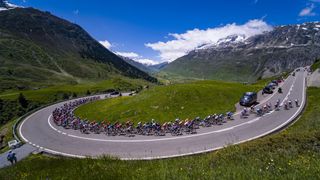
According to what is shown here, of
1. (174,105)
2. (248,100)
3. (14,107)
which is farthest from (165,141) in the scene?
(14,107)

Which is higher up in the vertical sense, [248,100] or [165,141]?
[248,100]

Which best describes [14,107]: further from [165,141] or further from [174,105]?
[165,141]

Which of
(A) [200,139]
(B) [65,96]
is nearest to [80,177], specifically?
(A) [200,139]

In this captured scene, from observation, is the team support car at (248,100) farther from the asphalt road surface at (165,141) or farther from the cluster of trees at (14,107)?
the cluster of trees at (14,107)

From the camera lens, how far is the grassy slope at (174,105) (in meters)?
47.5

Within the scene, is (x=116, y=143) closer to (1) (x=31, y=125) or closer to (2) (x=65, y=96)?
(1) (x=31, y=125)

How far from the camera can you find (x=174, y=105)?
5109 cm

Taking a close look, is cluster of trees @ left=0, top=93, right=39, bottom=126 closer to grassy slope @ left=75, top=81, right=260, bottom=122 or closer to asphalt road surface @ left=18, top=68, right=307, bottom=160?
grassy slope @ left=75, top=81, right=260, bottom=122

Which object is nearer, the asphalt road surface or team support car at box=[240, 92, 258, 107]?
the asphalt road surface

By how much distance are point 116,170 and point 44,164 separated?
20.6ft

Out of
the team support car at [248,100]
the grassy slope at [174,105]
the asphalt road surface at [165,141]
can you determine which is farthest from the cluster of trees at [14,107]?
the team support car at [248,100]

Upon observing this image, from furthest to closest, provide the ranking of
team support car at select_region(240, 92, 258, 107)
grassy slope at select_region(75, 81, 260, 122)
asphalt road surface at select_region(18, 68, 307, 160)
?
1. team support car at select_region(240, 92, 258, 107)
2. grassy slope at select_region(75, 81, 260, 122)
3. asphalt road surface at select_region(18, 68, 307, 160)

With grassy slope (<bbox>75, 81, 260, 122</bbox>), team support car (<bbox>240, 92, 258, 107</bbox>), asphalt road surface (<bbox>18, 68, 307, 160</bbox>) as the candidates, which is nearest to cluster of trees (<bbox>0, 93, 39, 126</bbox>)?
grassy slope (<bbox>75, 81, 260, 122</bbox>)

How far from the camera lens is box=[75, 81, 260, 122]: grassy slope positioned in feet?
156
